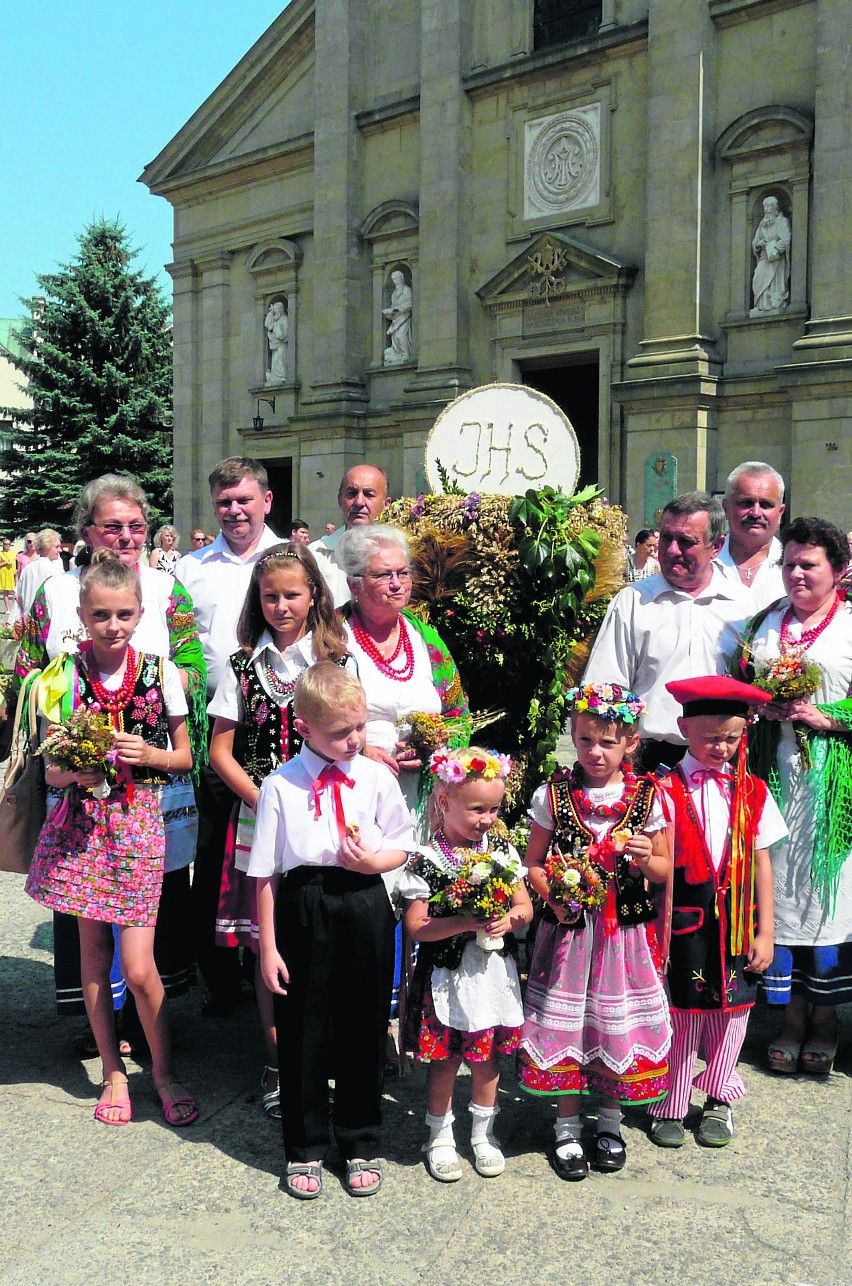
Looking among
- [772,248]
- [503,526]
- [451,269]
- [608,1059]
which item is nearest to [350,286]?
[451,269]

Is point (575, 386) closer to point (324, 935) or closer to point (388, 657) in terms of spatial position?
point (388, 657)

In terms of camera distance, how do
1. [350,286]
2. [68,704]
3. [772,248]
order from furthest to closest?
[350,286], [772,248], [68,704]

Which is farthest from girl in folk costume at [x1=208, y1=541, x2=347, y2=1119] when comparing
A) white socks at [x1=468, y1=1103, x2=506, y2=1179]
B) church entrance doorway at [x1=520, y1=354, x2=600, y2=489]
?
church entrance doorway at [x1=520, y1=354, x2=600, y2=489]

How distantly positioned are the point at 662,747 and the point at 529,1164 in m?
1.64

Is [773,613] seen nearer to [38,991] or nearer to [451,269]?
[38,991]

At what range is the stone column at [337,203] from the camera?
22672 millimetres

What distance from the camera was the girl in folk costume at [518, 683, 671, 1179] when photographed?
3.50 m

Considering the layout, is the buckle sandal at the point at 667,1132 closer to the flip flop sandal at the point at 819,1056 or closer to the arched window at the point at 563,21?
the flip flop sandal at the point at 819,1056

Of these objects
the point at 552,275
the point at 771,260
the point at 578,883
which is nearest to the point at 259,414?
the point at 552,275

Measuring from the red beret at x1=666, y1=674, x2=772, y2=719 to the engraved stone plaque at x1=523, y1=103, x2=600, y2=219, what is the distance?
1722cm

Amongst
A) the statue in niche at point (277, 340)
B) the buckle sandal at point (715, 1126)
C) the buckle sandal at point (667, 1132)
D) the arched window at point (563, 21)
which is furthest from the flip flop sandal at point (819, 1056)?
the statue in niche at point (277, 340)

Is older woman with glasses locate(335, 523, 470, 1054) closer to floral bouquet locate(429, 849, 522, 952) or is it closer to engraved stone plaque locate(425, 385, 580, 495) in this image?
floral bouquet locate(429, 849, 522, 952)

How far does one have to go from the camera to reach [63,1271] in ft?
9.59

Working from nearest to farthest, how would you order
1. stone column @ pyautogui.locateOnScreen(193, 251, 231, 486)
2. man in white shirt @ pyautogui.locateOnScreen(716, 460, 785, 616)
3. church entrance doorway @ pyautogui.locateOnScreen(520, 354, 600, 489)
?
man in white shirt @ pyautogui.locateOnScreen(716, 460, 785, 616) < church entrance doorway @ pyautogui.locateOnScreen(520, 354, 600, 489) < stone column @ pyautogui.locateOnScreen(193, 251, 231, 486)
